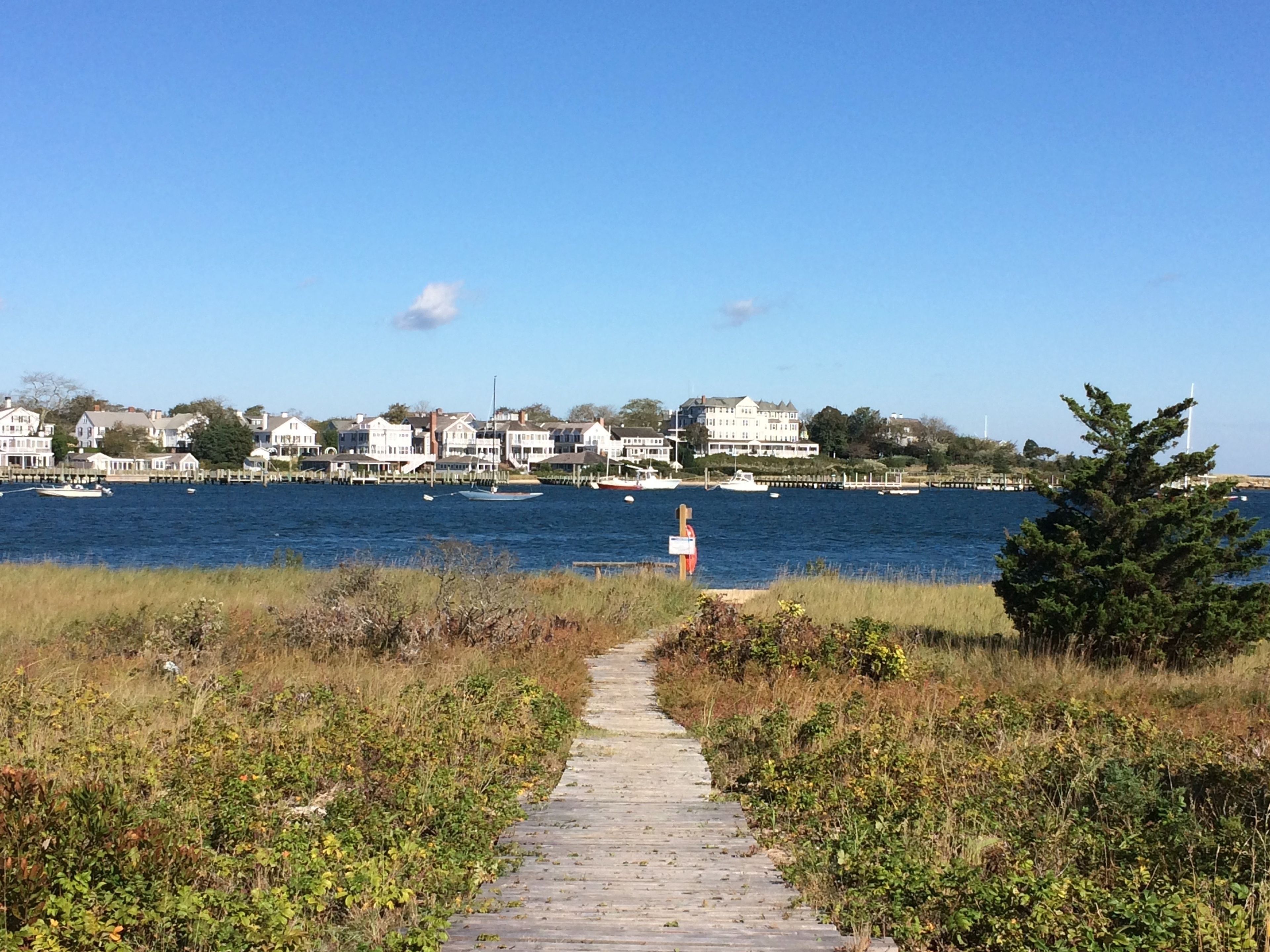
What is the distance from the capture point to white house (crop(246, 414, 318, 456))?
A: 185m

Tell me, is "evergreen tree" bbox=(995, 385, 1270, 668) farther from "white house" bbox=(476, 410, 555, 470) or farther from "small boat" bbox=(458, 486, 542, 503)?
"white house" bbox=(476, 410, 555, 470)

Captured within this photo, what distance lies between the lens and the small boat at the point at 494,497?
119 metres

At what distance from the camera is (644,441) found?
188 m

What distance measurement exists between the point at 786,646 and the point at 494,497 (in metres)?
105

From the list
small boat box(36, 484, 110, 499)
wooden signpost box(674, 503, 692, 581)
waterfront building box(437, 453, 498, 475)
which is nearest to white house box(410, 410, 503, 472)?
waterfront building box(437, 453, 498, 475)

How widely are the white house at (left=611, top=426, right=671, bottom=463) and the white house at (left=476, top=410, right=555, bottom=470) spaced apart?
11132 mm

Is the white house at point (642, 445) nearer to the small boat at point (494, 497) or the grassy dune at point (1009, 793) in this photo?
the small boat at point (494, 497)

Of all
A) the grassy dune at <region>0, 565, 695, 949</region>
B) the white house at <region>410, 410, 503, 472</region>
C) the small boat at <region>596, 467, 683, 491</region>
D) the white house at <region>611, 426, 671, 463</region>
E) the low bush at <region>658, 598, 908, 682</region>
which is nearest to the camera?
the grassy dune at <region>0, 565, 695, 949</region>

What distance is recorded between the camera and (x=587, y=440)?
7333 inches

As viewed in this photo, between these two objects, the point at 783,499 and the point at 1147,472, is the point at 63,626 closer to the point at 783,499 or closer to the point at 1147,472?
the point at 1147,472

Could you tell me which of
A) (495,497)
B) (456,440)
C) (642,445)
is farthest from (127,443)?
(642,445)

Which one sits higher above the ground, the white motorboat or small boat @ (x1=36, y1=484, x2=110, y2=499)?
the white motorboat

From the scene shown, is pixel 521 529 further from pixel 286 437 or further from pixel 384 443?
pixel 286 437

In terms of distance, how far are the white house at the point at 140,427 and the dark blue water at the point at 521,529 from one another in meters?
35.5
